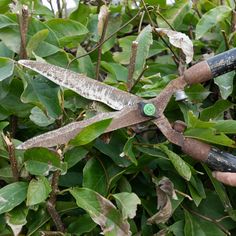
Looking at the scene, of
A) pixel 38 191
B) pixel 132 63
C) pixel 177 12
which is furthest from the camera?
pixel 177 12

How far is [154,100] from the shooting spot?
817mm

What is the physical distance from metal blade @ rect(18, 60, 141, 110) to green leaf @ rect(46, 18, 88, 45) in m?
0.11

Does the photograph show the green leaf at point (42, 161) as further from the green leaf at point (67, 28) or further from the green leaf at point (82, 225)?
the green leaf at point (67, 28)

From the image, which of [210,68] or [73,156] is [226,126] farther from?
[73,156]

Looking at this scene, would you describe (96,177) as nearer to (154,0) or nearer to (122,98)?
(122,98)

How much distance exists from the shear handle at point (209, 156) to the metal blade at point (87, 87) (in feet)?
0.34

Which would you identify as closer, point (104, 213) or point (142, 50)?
point (104, 213)

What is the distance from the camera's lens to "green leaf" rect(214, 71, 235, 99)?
2.79 feet

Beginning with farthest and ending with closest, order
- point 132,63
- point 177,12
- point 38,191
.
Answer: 1. point 177,12
2. point 132,63
3. point 38,191

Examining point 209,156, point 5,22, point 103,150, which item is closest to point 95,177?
point 103,150

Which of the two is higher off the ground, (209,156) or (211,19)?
(211,19)

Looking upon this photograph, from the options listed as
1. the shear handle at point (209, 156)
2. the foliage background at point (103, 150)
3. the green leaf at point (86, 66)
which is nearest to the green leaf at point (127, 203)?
the foliage background at point (103, 150)

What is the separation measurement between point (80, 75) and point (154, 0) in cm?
25

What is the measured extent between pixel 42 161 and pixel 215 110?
273mm
